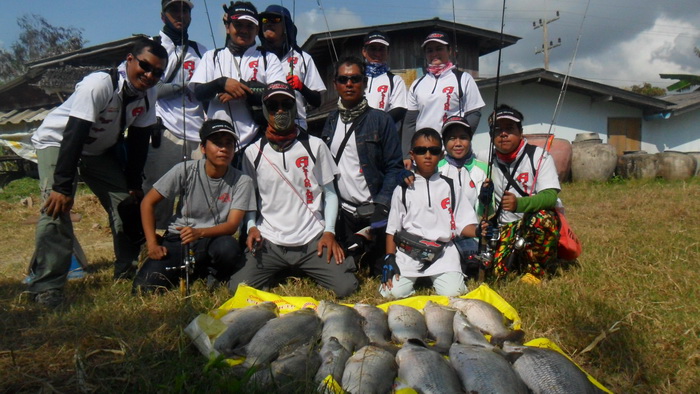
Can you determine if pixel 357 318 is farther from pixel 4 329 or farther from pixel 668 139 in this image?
pixel 668 139

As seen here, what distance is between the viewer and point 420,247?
490 centimetres

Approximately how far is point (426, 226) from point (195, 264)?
2241 mm

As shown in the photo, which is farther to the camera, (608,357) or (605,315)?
(605,315)

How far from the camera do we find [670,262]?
5.61 m

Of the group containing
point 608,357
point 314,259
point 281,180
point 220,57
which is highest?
point 220,57

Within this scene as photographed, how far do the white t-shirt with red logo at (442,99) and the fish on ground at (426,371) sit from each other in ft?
11.1

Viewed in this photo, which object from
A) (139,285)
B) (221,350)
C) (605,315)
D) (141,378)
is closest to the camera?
(141,378)

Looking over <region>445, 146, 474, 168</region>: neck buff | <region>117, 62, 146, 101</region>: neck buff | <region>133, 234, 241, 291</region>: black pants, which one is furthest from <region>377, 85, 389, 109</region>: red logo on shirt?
<region>117, 62, 146, 101</region>: neck buff

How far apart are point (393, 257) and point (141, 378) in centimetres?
243

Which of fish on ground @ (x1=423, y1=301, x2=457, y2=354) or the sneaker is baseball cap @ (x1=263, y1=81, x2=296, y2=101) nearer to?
fish on ground @ (x1=423, y1=301, x2=457, y2=354)

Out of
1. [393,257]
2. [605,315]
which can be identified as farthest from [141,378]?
[605,315]

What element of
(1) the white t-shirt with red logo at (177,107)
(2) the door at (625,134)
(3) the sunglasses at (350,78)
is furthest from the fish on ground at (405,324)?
Result: (2) the door at (625,134)

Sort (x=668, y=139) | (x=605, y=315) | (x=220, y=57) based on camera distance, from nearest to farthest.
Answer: (x=605, y=315) < (x=220, y=57) < (x=668, y=139)

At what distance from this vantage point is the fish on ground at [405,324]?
3.73 meters
